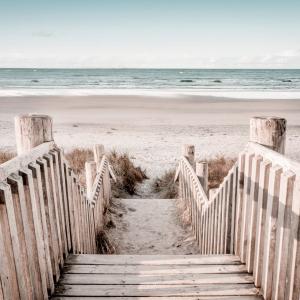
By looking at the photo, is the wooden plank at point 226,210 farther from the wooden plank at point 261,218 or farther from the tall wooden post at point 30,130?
the tall wooden post at point 30,130

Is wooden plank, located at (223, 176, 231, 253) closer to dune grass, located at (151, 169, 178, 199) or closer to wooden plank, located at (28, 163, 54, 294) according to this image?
wooden plank, located at (28, 163, 54, 294)

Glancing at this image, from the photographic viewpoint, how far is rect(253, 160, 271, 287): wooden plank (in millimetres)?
2617

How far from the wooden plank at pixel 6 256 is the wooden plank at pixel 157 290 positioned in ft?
2.76

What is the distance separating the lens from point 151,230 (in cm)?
573

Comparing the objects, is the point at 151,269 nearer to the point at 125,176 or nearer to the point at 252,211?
the point at 252,211

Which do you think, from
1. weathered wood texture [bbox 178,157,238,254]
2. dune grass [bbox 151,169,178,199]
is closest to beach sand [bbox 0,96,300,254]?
dune grass [bbox 151,169,178,199]

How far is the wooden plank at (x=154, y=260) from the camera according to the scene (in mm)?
3227

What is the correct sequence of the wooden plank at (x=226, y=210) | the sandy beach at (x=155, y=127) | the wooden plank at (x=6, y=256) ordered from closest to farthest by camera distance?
the wooden plank at (x=6, y=256)
the wooden plank at (x=226, y=210)
the sandy beach at (x=155, y=127)

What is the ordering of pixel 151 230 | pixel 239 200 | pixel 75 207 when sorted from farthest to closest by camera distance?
pixel 151 230, pixel 75 207, pixel 239 200

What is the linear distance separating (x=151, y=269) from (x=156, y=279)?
7.6 inches

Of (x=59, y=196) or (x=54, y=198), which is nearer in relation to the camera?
(x=54, y=198)

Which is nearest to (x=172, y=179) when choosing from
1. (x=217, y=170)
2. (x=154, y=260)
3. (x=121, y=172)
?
(x=217, y=170)

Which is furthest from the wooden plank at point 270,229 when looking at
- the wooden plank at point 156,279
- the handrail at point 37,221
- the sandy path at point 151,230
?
the sandy path at point 151,230

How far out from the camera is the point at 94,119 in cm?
1728
